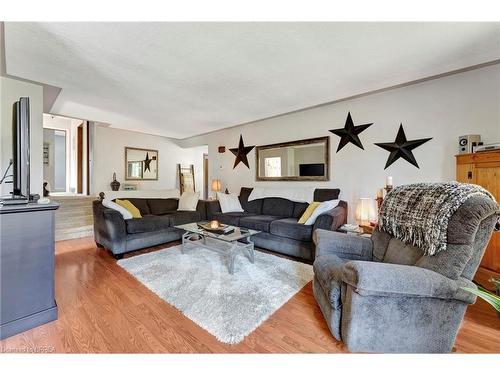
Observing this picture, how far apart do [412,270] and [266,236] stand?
2.14m

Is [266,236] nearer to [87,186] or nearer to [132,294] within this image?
[132,294]

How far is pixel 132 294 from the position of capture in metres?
2.02

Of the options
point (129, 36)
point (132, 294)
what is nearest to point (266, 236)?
point (132, 294)

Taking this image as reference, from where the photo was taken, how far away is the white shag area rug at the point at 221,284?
166cm

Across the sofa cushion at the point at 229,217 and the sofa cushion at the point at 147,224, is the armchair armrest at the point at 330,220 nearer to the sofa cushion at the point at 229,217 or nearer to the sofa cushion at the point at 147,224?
the sofa cushion at the point at 229,217

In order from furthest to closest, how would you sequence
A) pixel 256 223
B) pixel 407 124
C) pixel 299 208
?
pixel 299 208, pixel 256 223, pixel 407 124

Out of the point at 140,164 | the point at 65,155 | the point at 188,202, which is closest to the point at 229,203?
the point at 188,202

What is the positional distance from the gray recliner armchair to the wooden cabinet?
1.21 m

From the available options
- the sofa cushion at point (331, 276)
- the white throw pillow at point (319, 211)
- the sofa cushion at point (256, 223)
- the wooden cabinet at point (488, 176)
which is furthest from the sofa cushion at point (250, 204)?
the wooden cabinet at point (488, 176)

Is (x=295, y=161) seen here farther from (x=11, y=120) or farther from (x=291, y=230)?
(x=11, y=120)

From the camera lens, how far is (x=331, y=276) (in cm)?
150

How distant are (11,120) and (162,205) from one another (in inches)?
91.6

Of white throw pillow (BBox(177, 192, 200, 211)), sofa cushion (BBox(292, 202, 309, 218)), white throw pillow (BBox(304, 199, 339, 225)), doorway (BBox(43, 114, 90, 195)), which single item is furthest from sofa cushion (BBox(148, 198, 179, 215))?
white throw pillow (BBox(304, 199, 339, 225))

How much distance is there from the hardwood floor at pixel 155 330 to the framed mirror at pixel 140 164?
4.16 m
